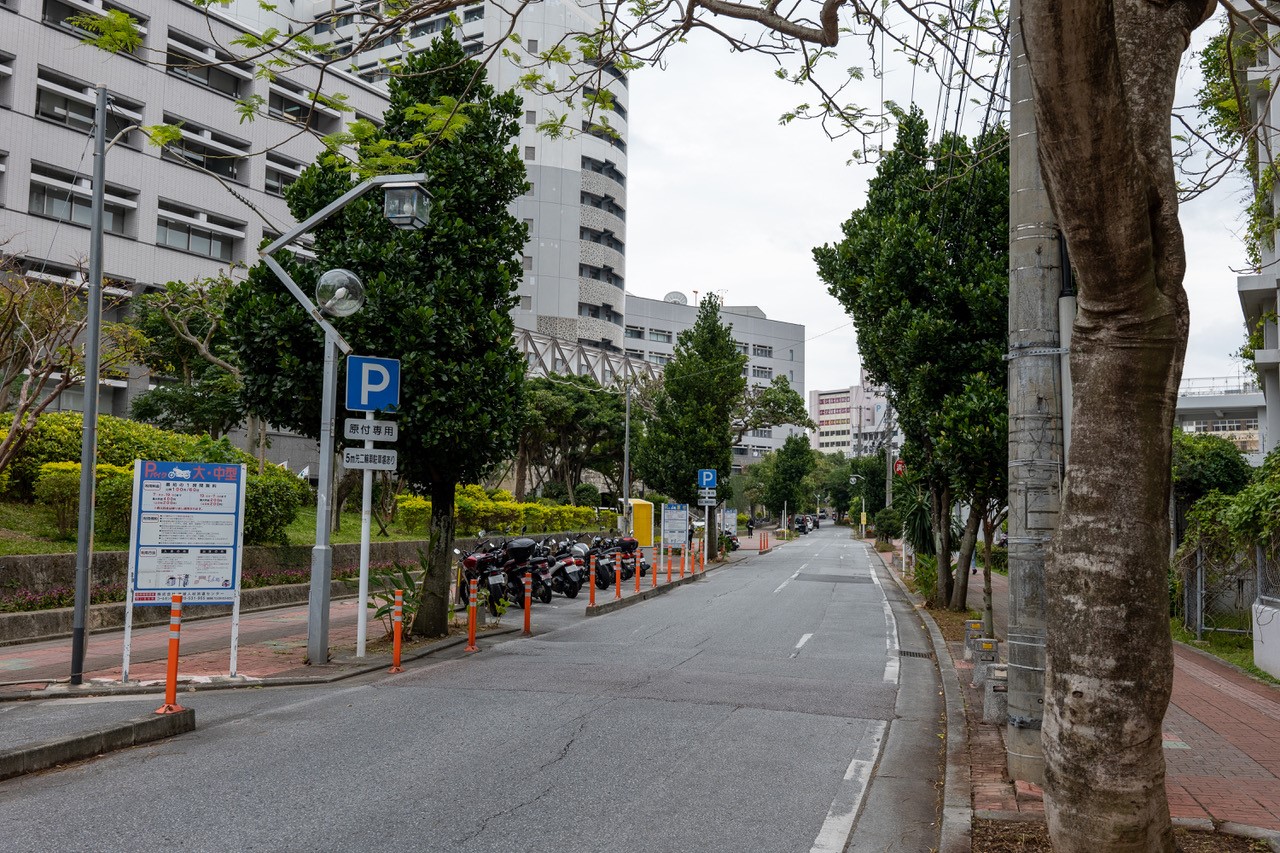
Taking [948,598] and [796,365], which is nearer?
[948,598]

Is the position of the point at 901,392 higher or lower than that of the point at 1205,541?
higher

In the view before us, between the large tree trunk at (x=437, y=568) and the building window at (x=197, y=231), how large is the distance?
1100 inches

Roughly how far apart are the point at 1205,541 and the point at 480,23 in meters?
62.0

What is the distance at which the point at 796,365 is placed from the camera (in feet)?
365

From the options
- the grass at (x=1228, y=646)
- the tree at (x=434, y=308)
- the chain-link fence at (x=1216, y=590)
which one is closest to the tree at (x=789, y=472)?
the chain-link fence at (x=1216, y=590)

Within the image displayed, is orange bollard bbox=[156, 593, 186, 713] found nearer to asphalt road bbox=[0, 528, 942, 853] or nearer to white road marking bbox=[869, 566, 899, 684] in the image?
asphalt road bbox=[0, 528, 942, 853]

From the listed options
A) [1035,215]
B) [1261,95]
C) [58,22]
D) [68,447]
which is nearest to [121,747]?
[1035,215]

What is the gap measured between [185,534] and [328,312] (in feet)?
11.3

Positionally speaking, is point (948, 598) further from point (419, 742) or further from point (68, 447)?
point (68, 447)

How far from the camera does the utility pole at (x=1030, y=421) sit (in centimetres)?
662

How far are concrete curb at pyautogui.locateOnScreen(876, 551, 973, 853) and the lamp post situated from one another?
7.28 meters

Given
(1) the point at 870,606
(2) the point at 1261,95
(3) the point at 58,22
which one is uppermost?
(3) the point at 58,22

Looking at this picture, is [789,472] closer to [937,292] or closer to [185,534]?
[937,292]

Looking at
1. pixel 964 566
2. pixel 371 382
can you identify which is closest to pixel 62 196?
pixel 371 382
